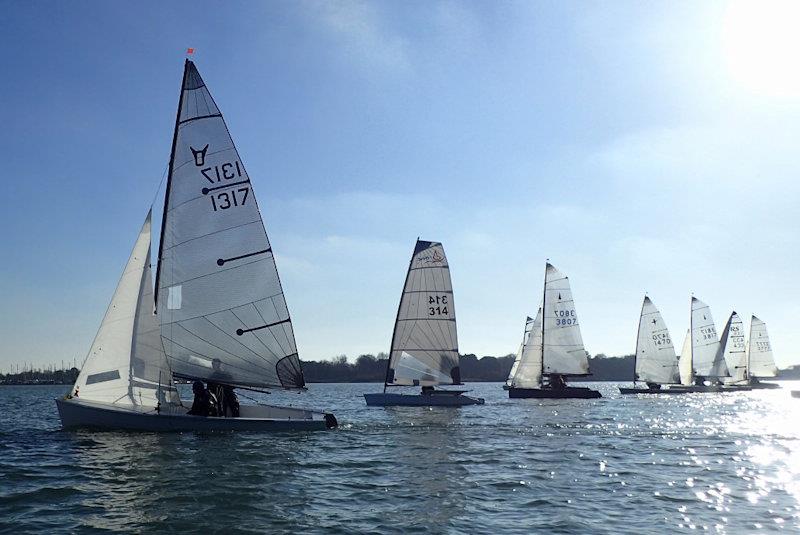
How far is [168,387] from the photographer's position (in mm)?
25703

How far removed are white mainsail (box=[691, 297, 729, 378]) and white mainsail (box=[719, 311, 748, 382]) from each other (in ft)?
35.7

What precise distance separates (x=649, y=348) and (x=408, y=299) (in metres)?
38.7

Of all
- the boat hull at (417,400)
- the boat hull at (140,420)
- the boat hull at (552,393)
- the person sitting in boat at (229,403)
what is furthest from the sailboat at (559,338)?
the boat hull at (140,420)

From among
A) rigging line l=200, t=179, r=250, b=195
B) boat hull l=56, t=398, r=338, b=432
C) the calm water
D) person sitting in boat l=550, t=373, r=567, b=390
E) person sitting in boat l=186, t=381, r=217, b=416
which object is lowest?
the calm water

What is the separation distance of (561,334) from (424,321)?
58.2 ft

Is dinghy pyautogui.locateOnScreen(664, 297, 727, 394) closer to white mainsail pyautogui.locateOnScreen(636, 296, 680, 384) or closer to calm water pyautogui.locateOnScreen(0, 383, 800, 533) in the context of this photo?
white mainsail pyautogui.locateOnScreen(636, 296, 680, 384)

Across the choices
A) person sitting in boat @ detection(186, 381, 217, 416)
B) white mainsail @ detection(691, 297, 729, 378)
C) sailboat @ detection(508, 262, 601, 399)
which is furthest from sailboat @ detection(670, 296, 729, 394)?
person sitting in boat @ detection(186, 381, 217, 416)

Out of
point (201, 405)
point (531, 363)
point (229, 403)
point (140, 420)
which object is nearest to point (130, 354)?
point (140, 420)

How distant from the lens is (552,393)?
55938 mm

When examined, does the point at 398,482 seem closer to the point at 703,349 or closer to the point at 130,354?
the point at 130,354

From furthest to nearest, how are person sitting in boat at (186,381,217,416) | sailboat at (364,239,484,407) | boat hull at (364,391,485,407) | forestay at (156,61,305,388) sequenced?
sailboat at (364,239,484,407) → boat hull at (364,391,485,407) → forestay at (156,61,305,388) → person sitting in boat at (186,381,217,416)

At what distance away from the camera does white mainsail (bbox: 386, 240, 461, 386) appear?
4744 centimetres

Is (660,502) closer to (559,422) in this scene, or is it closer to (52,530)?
(52,530)

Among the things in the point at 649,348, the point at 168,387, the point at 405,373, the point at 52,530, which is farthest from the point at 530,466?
the point at 649,348
